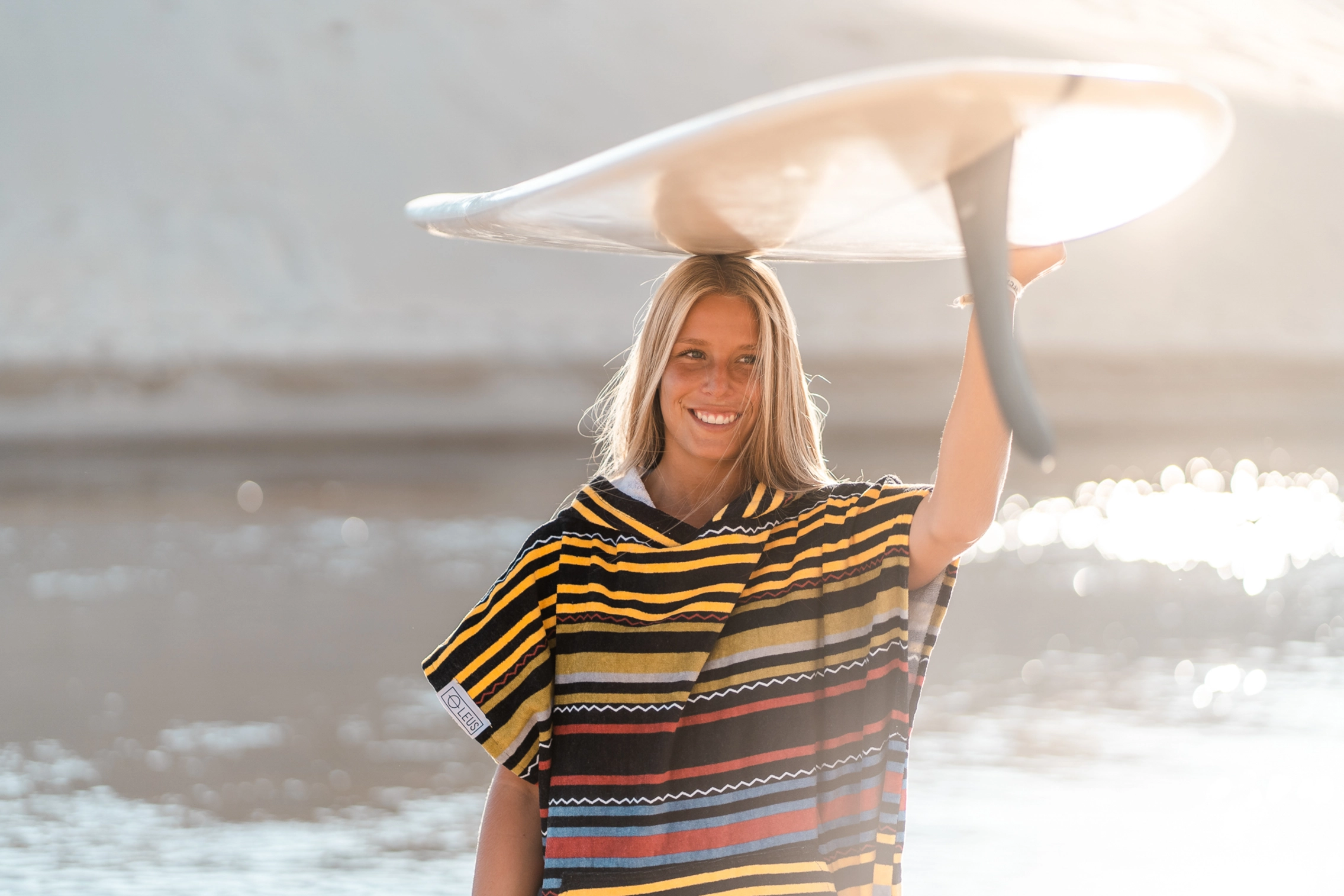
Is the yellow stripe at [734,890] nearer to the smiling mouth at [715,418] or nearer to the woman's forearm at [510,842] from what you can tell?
the woman's forearm at [510,842]

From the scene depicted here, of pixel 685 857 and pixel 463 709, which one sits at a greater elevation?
pixel 463 709

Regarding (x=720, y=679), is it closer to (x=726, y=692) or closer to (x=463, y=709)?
(x=726, y=692)

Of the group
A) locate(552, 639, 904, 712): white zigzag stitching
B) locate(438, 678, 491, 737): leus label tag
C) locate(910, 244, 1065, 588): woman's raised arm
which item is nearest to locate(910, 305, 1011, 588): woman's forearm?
locate(910, 244, 1065, 588): woman's raised arm

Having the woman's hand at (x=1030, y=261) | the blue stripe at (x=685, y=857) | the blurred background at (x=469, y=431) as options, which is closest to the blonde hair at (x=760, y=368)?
the woman's hand at (x=1030, y=261)

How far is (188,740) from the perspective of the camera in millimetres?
4020

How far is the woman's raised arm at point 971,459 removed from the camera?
1.28 m

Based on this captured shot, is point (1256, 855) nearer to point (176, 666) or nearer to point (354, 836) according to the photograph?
point (354, 836)

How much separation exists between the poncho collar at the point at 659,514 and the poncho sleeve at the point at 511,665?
0.18ft

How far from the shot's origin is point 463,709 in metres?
Result: 1.38

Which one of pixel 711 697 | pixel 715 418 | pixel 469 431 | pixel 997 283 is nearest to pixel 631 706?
pixel 711 697

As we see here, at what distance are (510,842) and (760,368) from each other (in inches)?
21.2

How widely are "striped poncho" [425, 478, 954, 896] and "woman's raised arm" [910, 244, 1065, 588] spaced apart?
0.04 metres

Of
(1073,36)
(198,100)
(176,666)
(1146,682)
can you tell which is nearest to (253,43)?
(198,100)

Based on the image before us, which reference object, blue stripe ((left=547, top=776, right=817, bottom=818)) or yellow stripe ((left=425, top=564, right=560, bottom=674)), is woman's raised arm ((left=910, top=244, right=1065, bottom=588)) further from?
yellow stripe ((left=425, top=564, right=560, bottom=674))
